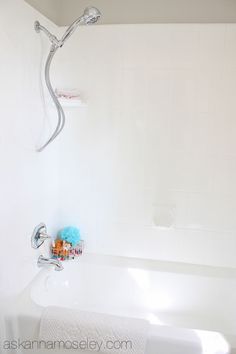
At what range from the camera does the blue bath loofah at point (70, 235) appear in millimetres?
2254

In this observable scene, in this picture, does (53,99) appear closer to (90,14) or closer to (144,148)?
(90,14)

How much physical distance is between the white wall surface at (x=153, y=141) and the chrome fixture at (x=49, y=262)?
422 millimetres

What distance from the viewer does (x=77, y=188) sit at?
7.63 ft

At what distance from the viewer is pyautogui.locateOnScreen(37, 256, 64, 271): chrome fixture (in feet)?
6.42

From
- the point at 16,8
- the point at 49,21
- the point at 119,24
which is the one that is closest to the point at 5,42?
the point at 16,8

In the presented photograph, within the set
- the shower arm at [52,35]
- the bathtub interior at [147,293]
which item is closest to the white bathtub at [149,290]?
the bathtub interior at [147,293]

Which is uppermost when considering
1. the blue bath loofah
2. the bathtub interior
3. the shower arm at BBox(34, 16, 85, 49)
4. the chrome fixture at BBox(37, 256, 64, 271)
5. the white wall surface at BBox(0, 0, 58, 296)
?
the shower arm at BBox(34, 16, 85, 49)

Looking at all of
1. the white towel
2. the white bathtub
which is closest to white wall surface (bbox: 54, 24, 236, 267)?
the white bathtub

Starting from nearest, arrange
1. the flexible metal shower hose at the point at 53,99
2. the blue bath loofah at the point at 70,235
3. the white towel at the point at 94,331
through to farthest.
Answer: the white towel at the point at 94,331 < the flexible metal shower hose at the point at 53,99 < the blue bath loofah at the point at 70,235

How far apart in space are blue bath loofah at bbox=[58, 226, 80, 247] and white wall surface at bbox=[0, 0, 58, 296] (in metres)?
0.30

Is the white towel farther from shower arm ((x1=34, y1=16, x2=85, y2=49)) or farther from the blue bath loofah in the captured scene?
shower arm ((x1=34, y1=16, x2=85, y2=49))

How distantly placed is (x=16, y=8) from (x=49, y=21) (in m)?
0.46

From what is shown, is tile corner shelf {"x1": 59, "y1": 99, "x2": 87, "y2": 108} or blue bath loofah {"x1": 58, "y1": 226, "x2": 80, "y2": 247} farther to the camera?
blue bath loofah {"x1": 58, "y1": 226, "x2": 80, "y2": 247}

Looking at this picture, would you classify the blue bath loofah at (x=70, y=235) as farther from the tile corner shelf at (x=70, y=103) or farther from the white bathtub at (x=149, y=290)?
the tile corner shelf at (x=70, y=103)
